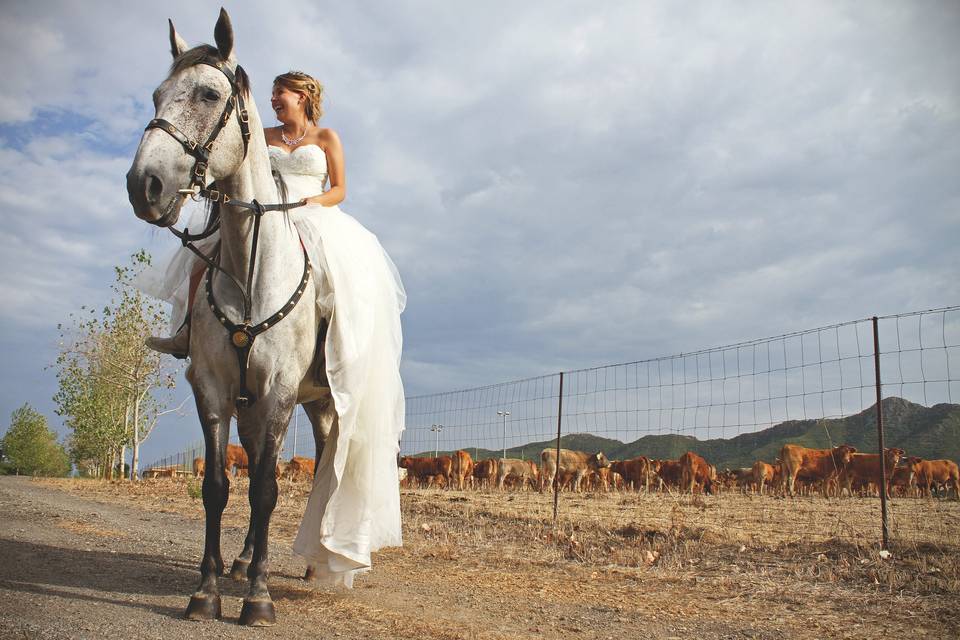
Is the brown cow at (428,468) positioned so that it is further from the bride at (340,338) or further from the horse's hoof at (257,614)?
the horse's hoof at (257,614)

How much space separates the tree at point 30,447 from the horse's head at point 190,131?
69.2m

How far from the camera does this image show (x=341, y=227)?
4.95 m

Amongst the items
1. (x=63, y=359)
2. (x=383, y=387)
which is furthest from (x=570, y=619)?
(x=63, y=359)

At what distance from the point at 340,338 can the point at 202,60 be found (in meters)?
1.90

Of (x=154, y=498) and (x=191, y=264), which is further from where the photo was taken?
(x=154, y=498)

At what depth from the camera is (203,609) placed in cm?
372

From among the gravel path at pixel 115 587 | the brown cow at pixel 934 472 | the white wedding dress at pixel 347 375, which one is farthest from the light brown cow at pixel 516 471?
the white wedding dress at pixel 347 375

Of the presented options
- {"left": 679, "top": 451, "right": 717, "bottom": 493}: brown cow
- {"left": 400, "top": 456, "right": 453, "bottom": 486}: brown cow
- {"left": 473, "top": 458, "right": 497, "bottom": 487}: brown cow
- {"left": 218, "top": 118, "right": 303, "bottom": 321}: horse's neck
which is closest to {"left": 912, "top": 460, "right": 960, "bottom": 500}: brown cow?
{"left": 679, "top": 451, "right": 717, "bottom": 493}: brown cow

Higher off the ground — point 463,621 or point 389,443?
point 389,443

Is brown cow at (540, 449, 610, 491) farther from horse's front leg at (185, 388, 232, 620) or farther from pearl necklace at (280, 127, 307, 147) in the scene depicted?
horse's front leg at (185, 388, 232, 620)

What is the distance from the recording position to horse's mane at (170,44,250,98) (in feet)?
12.5

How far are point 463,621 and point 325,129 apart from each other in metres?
3.84

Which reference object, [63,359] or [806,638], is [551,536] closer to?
[806,638]

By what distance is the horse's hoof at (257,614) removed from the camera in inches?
146
